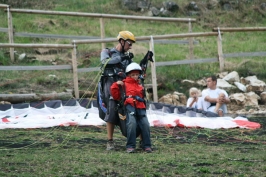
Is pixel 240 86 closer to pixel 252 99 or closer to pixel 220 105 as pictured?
pixel 252 99

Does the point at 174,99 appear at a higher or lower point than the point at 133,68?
lower

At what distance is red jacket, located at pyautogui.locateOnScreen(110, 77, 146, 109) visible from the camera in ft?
26.9

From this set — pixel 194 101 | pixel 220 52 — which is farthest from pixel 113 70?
pixel 220 52

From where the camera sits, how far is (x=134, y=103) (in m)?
8.19

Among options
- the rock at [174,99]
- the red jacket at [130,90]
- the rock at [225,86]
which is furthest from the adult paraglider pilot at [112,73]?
the rock at [225,86]

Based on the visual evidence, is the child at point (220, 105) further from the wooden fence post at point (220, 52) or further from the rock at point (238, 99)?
the wooden fence post at point (220, 52)

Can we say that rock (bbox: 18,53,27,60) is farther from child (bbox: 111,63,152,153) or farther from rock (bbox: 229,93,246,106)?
child (bbox: 111,63,152,153)

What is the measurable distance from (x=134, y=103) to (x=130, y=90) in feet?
0.57

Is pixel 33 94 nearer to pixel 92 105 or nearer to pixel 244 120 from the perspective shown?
pixel 92 105

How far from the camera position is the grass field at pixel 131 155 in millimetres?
6492

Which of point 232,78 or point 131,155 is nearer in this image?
point 131,155

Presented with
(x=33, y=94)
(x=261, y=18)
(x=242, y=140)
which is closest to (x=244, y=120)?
(x=242, y=140)

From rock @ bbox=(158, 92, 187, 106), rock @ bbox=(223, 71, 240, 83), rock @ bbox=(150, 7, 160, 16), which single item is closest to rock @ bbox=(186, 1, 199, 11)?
rock @ bbox=(150, 7, 160, 16)

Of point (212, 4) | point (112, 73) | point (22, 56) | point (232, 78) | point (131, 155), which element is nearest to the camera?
point (131, 155)
